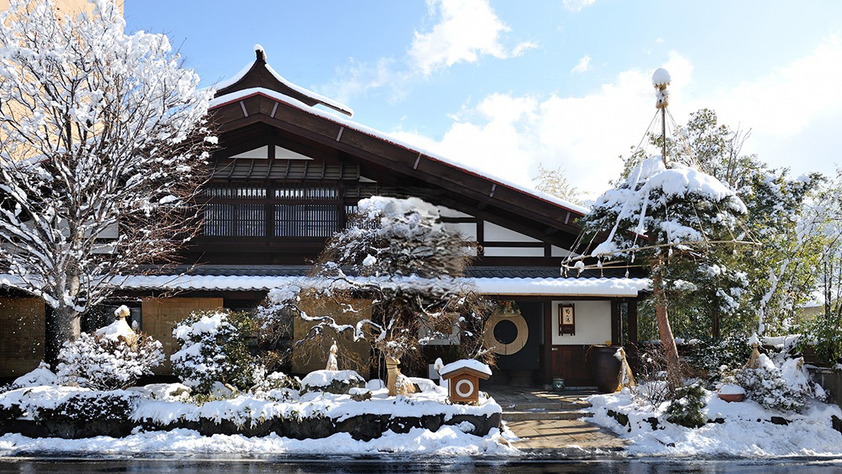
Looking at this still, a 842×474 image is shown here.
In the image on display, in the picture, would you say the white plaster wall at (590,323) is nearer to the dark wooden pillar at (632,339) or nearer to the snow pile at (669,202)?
the dark wooden pillar at (632,339)

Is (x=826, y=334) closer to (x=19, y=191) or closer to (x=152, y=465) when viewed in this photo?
(x=152, y=465)

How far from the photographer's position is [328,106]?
19891mm

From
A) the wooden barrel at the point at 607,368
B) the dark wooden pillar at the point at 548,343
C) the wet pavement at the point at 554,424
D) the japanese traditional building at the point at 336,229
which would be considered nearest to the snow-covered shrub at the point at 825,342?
the japanese traditional building at the point at 336,229

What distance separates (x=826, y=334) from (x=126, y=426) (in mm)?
11681

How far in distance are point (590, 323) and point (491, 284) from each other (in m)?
3.39

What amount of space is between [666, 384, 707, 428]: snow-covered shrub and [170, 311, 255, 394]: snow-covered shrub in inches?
272

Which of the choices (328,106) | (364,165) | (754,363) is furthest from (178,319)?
(754,363)

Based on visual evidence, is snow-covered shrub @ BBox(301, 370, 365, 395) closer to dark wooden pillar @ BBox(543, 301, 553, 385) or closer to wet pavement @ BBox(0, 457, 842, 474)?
wet pavement @ BBox(0, 457, 842, 474)

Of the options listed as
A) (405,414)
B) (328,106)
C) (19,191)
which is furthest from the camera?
(328,106)

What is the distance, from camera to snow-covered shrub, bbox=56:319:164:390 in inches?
382

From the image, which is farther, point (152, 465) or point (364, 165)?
point (364, 165)

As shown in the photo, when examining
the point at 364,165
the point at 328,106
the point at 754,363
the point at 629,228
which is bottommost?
the point at 754,363

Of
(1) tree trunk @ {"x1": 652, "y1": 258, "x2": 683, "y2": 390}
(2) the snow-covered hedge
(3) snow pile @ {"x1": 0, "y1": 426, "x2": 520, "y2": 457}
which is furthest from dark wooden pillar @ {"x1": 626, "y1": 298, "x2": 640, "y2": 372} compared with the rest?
(3) snow pile @ {"x1": 0, "y1": 426, "x2": 520, "y2": 457}

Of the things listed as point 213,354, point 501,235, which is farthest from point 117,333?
point 501,235
